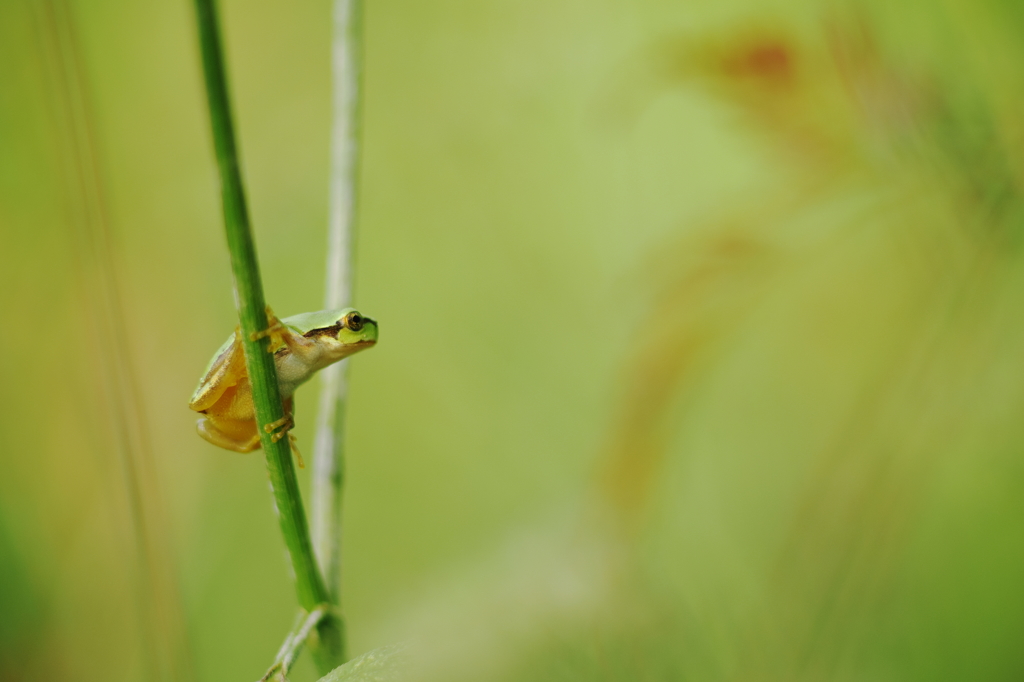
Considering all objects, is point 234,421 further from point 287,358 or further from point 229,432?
point 287,358

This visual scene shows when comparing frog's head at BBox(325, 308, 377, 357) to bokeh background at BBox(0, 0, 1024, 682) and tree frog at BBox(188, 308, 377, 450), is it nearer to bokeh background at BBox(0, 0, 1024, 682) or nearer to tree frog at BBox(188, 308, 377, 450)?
tree frog at BBox(188, 308, 377, 450)

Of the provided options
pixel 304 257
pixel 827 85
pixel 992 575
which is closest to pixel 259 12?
pixel 304 257

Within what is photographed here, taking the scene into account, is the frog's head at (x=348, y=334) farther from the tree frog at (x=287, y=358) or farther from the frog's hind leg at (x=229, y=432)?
the frog's hind leg at (x=229, y=432)

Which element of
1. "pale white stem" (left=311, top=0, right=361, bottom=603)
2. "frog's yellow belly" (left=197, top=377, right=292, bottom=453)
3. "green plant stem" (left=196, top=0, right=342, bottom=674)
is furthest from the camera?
"frog's yellow belly" (left=197, top=377, right=292, bottom=453)

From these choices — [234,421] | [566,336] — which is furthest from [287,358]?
[566,336]

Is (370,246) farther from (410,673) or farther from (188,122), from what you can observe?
(410,673)

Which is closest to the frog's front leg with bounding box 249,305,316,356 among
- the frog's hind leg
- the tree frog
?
the tree frog
